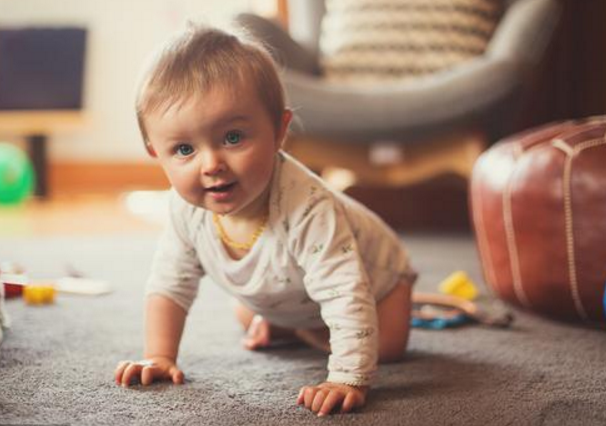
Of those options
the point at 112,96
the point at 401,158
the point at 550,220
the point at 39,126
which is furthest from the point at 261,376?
the point at 112,96

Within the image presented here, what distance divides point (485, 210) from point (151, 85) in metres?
0.64

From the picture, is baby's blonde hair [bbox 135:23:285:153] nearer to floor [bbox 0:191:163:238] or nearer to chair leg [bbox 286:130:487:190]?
chair leg [bbox 286:130:487:190]

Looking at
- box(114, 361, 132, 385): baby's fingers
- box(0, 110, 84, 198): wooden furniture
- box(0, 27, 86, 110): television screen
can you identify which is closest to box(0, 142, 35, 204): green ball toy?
box(0, 110, 84, 198): wooden furniture

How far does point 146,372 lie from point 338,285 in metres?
0.23

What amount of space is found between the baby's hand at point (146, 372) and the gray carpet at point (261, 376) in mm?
14

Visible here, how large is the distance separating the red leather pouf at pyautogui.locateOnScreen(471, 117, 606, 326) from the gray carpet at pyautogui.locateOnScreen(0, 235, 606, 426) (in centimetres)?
5

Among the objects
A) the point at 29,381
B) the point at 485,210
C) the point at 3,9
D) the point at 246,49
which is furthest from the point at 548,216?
the point at 3,9

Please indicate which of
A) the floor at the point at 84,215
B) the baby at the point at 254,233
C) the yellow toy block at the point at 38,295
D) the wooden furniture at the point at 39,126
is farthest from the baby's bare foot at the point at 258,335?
the wooden furniture at the point at 39,126

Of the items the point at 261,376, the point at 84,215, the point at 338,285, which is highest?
the point at 338,285

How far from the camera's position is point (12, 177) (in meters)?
2.63

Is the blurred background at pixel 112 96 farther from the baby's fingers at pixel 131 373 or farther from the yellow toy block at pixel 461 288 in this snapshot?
the baby's fingers at pixel 131 373

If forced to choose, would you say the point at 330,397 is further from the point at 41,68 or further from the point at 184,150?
the point at 41,68

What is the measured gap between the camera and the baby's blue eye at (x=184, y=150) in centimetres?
72

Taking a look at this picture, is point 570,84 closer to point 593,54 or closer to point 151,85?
point 593,54
